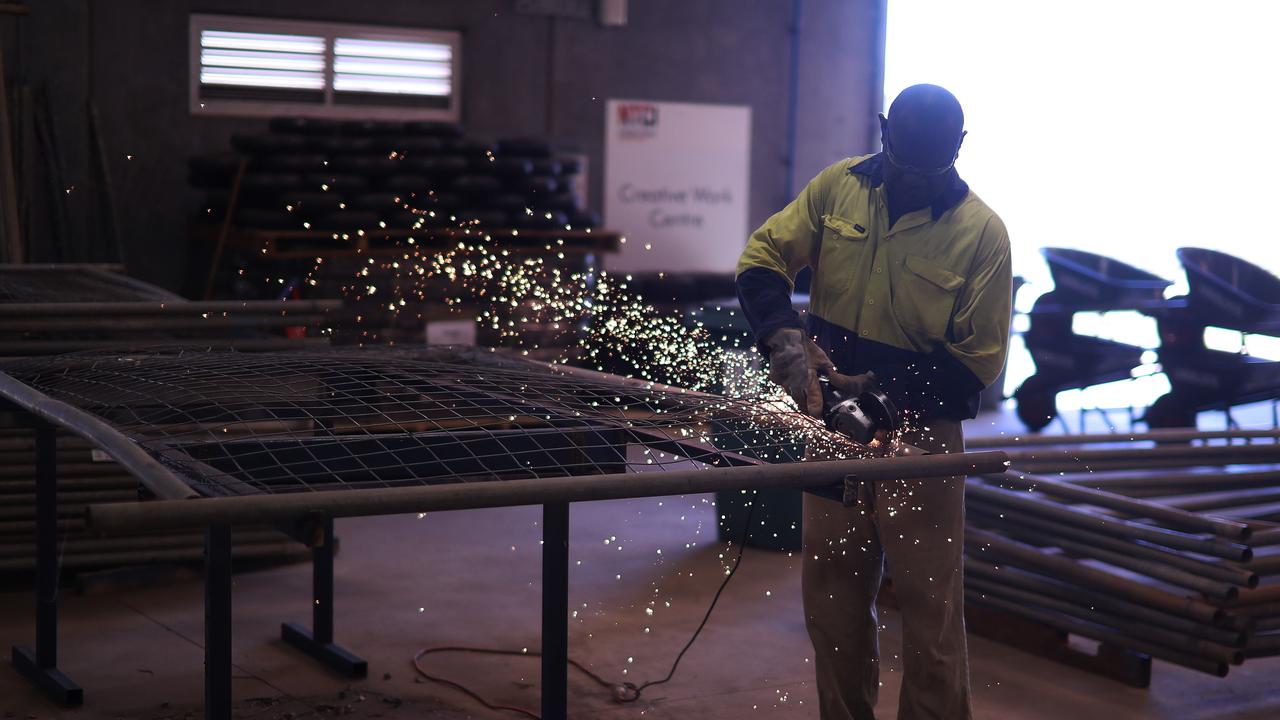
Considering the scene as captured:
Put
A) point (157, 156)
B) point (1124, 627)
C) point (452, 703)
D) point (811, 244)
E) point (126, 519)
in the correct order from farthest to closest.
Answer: point (157, 156)
point (1124, 627)
point (452, 703)
point (811, 244)
point (126, 519)

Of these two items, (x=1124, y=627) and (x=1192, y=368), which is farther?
(x=1192, y=368)

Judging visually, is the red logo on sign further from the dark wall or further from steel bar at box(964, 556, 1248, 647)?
steel bar at box(964, 556, 1248, 647)

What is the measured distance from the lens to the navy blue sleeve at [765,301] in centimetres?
321

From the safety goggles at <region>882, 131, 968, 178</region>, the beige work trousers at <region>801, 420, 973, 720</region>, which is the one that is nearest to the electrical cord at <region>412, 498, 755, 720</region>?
Answer: the beige work trousers at <region>801, 420, 973, 720</region>

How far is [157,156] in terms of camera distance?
8875 millimetres

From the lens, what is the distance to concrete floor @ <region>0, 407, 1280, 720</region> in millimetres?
4047

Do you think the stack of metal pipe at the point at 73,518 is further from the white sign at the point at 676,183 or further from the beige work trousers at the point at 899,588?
the white sign at the point at 676,183

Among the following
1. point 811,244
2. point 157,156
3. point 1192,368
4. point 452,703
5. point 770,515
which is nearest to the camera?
point 811,244

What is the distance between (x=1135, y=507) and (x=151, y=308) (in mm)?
3383

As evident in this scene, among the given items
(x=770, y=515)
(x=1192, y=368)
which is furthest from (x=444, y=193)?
(x=1192, y=368)

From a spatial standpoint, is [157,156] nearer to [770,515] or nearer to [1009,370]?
[770,515]

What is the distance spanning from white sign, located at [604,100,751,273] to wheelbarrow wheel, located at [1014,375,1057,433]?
121 inches

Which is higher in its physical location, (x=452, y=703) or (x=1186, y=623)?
(x=1186, y=623)

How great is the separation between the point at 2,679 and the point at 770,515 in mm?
3288
